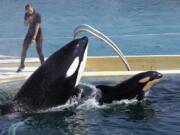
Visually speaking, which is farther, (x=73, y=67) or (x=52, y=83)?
(x=73, y=67)

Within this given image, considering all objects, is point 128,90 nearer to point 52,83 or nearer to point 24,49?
point 52,83

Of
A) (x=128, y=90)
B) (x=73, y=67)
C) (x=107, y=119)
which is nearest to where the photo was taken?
(x=107, y=119)

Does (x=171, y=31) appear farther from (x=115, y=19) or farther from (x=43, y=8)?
(x=43, y=8)

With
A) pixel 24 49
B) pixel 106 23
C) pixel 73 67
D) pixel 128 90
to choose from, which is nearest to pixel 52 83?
pixel 73 67

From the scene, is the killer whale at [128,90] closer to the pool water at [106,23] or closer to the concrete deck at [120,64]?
the concrete deck at [120,64]

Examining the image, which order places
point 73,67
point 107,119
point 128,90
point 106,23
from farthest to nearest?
point 106,23
point 128,90
point 73,67
point 107,119

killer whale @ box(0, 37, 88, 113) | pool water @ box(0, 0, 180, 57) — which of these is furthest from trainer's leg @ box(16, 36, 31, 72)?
killer whale @ box(0, 37, 88, 113)

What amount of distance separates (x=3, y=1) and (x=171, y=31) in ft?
62.2

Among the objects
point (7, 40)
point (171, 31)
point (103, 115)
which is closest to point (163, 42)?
point (171, 31)

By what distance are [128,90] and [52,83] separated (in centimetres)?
197

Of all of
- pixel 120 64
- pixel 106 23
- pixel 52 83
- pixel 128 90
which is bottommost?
pixel 128 90

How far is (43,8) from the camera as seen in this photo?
3216 cm

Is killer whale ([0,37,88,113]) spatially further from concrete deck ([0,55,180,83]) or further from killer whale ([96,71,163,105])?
concrete deck ([0,55,180,83])

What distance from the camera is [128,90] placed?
11.0 metres
